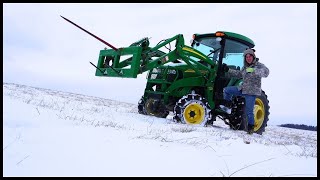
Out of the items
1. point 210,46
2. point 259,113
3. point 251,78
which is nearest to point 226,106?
point 259,113

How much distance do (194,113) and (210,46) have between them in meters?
2.32

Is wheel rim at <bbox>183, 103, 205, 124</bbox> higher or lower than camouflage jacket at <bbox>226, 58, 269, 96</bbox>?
lower

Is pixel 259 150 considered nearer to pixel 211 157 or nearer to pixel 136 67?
pixel 211 157

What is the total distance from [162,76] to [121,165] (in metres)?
6.79

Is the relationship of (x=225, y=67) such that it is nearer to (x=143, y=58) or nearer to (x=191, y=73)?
(x=191, y=73)

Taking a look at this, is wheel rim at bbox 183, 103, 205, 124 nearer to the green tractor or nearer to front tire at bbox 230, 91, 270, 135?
the green tractor

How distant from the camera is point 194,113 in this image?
7918 mm

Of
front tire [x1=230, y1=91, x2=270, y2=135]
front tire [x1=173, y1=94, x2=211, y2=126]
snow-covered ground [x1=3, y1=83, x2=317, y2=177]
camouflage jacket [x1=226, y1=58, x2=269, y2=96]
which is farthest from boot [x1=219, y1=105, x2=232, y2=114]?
snow-covered ground [x1=3, y1=83, x2=317, y2=177]

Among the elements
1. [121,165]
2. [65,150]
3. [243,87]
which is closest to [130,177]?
[121,165]

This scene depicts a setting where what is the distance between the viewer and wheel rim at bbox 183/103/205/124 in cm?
787

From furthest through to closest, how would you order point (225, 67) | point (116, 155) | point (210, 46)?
point (210, 46), point (225, 67), point (116, 155)

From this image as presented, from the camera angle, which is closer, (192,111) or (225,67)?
(192,111)

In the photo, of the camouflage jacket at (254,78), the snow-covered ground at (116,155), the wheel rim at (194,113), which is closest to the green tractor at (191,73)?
the wheel rim at (194,113)

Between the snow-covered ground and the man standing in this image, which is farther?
the man standing
